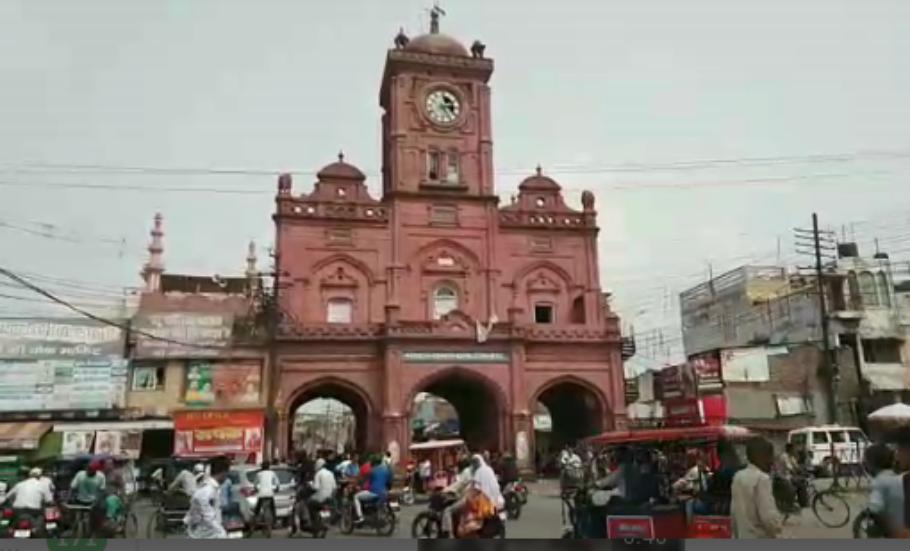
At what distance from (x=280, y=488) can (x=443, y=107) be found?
18.7 m

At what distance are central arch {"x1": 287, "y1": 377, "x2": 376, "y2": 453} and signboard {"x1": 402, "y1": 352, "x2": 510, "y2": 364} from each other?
2019 mm

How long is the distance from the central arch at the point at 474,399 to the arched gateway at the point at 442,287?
7 centimetres

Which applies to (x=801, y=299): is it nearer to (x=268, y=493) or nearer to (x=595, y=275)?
(x=595, y=275)

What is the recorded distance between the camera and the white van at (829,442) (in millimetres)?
19766

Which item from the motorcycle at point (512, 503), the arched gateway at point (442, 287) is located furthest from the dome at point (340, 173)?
the motorcycle at point (512, 503)

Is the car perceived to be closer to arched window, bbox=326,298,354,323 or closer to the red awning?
the red awning

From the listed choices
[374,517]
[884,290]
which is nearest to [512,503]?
[374,517]

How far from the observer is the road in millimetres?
10633

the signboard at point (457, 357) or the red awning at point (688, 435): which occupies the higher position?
the signboard at point (457, 357)

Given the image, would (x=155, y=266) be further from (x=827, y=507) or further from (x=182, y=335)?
(x=827, y=507)

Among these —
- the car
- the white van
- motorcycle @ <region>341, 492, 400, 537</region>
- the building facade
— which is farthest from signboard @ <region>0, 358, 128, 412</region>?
the white van

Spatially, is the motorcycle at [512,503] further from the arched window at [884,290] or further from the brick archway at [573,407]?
the arched window at [884,290]

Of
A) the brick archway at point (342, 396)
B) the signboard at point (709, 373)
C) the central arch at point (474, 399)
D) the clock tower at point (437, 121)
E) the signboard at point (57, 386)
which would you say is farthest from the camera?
the clock tower at point (437, 121)

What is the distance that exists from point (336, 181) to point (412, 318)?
5926mm
